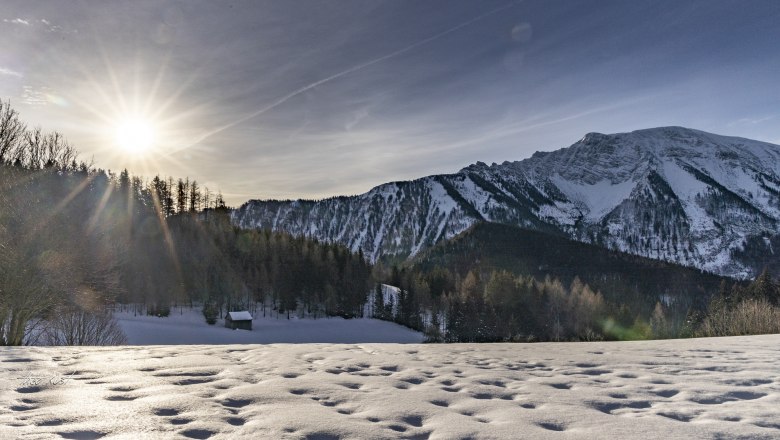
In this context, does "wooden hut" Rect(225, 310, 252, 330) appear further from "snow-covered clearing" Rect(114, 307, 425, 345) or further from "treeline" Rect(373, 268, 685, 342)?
"treeline" Rect(373, 268, 685, 342)

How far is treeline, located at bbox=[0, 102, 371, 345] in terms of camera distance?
21750 millimetres

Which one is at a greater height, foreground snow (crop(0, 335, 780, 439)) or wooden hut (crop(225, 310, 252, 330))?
foreground snow (crop(0, 335, 780, 439))

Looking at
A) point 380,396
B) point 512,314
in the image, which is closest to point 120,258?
point 380,396

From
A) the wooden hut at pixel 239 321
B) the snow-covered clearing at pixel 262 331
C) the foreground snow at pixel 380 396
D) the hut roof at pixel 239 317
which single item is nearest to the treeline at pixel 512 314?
the snow-covered clearing at pixel 262 331

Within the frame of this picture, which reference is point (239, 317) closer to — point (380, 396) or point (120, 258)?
point (120, 258)

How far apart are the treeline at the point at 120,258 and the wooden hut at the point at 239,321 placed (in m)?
10.3

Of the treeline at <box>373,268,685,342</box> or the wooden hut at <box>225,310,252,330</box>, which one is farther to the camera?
the treeline at <box>373,268,685,342</box>

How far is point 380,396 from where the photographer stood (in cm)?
670

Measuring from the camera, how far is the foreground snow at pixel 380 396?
5.08 m

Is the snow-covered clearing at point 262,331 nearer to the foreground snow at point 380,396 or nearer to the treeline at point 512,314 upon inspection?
the treeline at point 512,314

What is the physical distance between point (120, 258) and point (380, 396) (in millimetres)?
43555

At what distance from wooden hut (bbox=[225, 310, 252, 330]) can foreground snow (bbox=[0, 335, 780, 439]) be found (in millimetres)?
79598

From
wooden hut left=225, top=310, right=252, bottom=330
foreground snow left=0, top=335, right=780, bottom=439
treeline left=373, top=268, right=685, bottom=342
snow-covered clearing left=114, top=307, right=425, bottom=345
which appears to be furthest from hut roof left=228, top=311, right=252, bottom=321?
foreground snow left=0, top=335, right=780, bottom=439

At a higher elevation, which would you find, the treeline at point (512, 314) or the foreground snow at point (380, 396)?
the foreground snow at point (380, 396)
